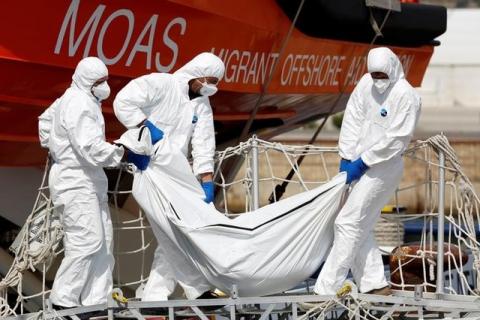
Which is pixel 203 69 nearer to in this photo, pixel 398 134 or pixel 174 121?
pixel 174 121

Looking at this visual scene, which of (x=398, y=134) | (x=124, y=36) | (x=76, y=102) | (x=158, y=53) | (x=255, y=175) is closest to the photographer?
(x=398, y=134)

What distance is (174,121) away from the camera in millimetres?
7625

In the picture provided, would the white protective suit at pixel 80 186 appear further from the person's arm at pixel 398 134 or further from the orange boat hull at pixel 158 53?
the person's arm at pixel 398 134

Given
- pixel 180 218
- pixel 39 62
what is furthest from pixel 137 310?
pixel 39 62

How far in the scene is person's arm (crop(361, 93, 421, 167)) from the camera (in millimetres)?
7395

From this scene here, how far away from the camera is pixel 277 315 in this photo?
818cm

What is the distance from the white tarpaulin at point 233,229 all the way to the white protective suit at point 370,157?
14cm

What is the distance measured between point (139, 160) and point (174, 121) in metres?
0.31

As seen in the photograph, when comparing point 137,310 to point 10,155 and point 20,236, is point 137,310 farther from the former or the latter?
point 10,155

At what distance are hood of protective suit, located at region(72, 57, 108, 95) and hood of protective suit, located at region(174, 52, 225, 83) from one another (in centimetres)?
45

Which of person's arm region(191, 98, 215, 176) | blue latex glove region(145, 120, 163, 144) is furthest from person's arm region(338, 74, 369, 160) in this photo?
blue latex glove region(145, 120, 163, 144)

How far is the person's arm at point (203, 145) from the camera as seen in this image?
7668 millimetres

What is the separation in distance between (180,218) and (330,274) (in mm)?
864

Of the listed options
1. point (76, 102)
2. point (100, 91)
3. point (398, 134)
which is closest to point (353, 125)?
point (398, 134)
